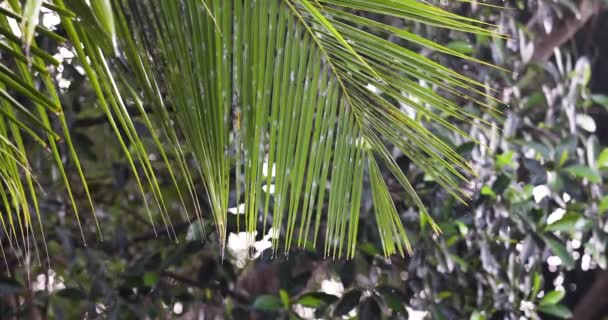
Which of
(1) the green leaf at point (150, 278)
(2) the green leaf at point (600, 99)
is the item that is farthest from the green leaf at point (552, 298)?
(1) the green leaf at point (150, 278)

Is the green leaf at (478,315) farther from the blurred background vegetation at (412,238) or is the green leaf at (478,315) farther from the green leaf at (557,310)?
the green leaf at (557,310)

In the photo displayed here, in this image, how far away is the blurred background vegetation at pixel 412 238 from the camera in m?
1.79

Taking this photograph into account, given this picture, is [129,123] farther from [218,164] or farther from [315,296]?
[315,296]

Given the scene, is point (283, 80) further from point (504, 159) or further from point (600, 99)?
point (600, 99)

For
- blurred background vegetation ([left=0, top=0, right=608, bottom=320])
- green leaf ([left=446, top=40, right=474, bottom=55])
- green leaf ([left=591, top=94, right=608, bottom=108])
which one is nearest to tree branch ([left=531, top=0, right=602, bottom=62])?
blurred background vegetation ([left=0, top=0, right=608, bottom=320])

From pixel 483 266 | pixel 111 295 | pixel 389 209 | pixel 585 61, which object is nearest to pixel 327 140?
pixel 389 209

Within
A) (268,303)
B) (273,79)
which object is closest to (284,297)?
(268,303)

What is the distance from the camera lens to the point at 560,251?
6.45ft

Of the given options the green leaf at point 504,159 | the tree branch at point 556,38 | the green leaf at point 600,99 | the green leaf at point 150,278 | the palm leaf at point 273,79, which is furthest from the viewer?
the tree branch at point 556,38

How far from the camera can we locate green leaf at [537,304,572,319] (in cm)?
198

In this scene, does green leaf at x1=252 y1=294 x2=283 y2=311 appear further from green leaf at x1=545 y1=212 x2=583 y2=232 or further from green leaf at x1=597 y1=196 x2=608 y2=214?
green leaf at x1=597 y1=196 x2=608 y2=214

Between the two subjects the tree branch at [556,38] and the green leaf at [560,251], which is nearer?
the green leaf at [560,251]

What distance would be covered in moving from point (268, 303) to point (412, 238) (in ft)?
1.15

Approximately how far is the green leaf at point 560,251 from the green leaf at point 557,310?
103 mm
